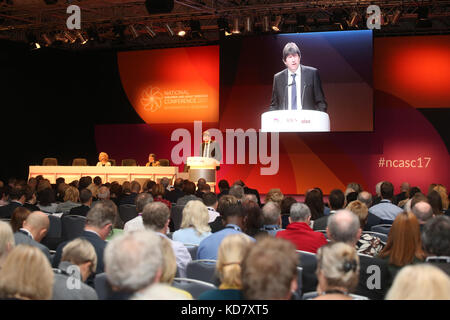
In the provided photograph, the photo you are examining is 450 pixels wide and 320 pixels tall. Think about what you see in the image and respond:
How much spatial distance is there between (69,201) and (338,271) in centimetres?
513

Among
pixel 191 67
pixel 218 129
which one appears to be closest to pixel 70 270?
pixel 218 129

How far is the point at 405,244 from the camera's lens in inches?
137

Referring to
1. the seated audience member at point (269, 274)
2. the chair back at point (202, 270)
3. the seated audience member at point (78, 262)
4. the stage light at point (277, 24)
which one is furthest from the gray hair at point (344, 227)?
the stage light at point (277, 24)

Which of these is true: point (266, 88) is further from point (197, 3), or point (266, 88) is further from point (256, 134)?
point (197, 3)

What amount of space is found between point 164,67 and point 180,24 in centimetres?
244

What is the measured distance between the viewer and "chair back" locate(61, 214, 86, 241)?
550 centimetres

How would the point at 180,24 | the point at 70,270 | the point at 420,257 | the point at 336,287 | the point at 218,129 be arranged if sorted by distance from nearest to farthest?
1. the point at 336,287
2. the point at 70,270
3. the point at 420,257
4. the point at 180,24
5. the point at 218,129

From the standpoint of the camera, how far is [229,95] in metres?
14.3

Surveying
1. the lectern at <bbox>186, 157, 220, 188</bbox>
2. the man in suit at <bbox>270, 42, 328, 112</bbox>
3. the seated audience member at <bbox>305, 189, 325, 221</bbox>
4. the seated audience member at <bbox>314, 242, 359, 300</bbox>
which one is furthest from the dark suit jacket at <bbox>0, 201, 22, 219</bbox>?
the man in suit at <bbox>270, 42, 328, 112</bbox>

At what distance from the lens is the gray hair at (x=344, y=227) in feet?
11.5

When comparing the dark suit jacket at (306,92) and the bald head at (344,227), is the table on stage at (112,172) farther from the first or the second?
the bald head at (344,227)

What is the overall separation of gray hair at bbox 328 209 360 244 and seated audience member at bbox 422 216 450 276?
471mm

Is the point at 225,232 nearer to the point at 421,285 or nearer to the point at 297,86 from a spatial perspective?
the point at 421,285

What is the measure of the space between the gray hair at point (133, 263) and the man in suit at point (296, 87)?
34.6ft
